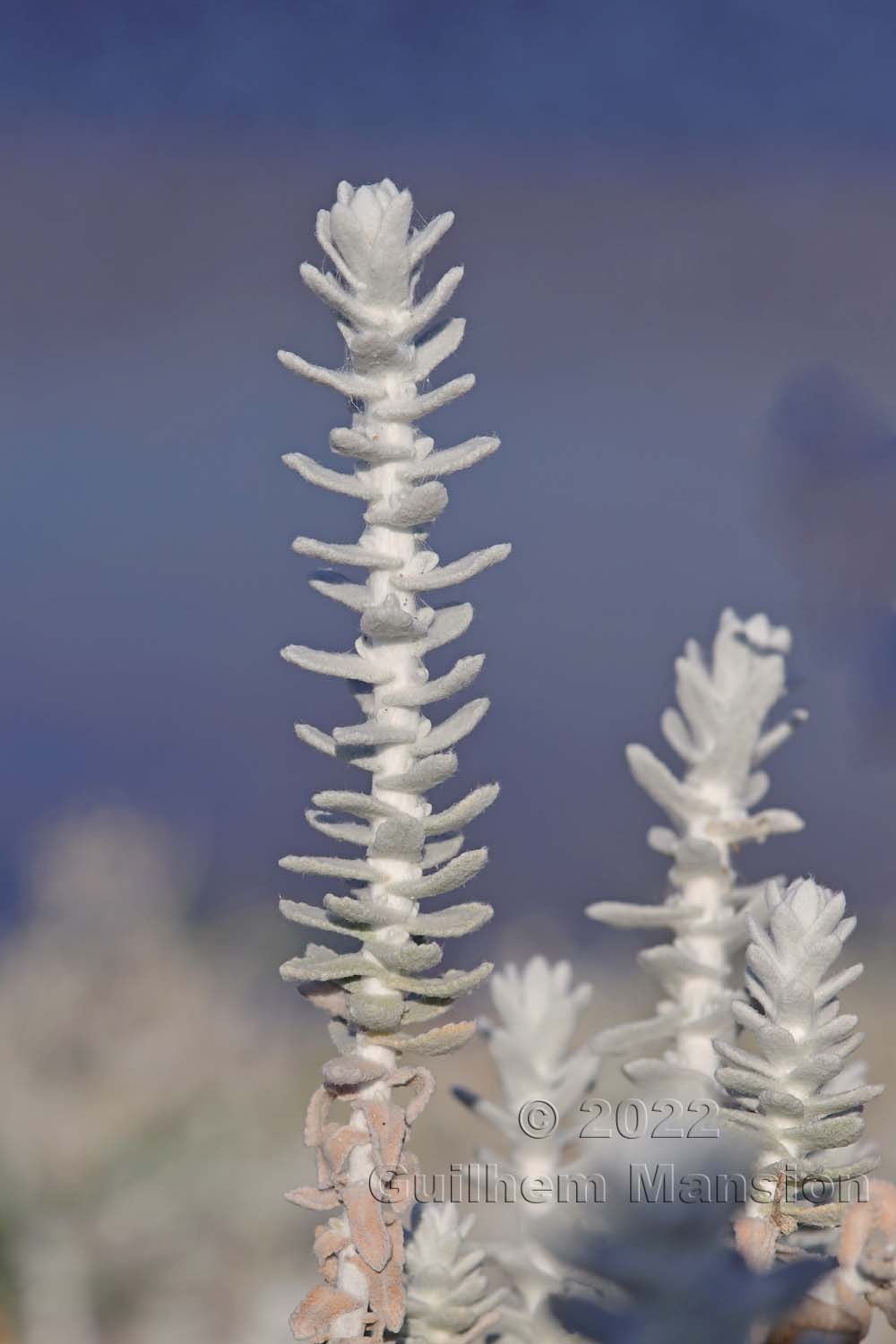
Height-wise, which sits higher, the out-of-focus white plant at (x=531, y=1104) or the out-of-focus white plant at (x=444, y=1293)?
the out-of-focus white plant at (x=531, y=1104)

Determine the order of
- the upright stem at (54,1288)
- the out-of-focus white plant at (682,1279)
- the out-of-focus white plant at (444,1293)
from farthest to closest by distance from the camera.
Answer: the upright stem at (54,1288) < the out-of-focus white plant at (444,1293) < the out-of-focus white plant at (682,1279)

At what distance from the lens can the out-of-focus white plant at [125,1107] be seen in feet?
8.73

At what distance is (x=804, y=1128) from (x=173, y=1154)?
9.61ft

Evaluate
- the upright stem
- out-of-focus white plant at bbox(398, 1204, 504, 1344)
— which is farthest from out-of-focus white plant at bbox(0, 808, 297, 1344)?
out-of-focus white plant at bbox(398, 1204, 504, 1344)

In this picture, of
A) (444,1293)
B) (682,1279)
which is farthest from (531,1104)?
(682,1279)

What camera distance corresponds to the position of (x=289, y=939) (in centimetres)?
466

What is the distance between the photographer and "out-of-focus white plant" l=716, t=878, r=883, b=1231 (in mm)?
764

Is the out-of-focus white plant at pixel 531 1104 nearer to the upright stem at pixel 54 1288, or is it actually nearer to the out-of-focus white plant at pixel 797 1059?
the out-of-focus white plant at pixel 797 1059

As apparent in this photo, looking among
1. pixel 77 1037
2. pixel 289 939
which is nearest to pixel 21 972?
pixel 77 1037

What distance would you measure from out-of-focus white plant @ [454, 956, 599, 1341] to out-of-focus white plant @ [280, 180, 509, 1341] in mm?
84

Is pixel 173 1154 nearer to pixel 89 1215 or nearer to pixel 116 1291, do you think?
pixel 89 1215

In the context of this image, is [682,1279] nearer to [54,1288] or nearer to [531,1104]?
[531,1104]

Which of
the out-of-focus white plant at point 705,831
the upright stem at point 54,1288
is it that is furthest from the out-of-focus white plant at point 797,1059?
the upright stem at point 54,1288

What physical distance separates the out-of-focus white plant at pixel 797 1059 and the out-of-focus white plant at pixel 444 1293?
0.18 meters
